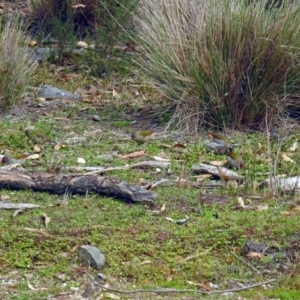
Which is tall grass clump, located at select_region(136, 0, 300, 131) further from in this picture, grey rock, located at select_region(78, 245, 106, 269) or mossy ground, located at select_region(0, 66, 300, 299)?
grey rock, located at select_region(78, 245, 106, 269)

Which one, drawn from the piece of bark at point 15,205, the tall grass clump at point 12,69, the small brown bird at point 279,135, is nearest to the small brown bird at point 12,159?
the piece of bark at point 15,205

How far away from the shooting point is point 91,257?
4.74 meters

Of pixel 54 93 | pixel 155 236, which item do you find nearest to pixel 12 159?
pixel 155 236

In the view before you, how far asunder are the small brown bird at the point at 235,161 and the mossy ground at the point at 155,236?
54 millimetres

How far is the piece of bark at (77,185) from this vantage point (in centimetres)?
570

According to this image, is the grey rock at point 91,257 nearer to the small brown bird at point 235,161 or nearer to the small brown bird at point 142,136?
the small brown bird at point 235,161

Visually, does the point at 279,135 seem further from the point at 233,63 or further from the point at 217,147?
the point at 233,63

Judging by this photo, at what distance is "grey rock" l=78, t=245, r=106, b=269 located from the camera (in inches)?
186

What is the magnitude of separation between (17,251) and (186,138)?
2.90 metres

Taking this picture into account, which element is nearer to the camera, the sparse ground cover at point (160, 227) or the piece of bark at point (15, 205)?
the sparse ground cover at point (160, 227)

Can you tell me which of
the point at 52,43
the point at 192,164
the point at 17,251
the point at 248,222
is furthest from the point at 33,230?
the point at 52,43

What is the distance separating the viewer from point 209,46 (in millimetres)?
7613

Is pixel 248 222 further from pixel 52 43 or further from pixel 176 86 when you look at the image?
pixel 52 43

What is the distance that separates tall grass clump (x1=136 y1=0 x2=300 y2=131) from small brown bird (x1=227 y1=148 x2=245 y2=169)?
111 centimetres
